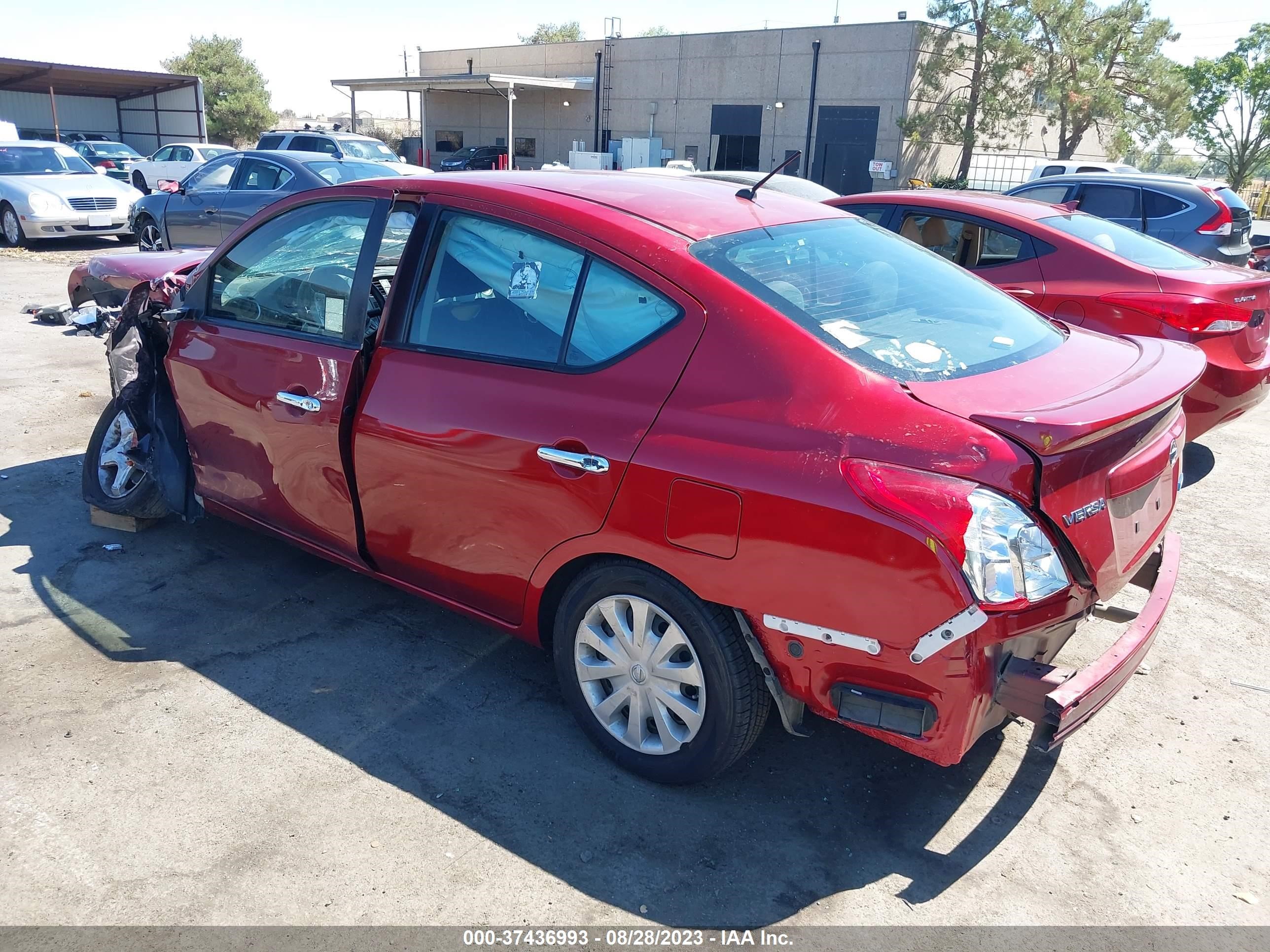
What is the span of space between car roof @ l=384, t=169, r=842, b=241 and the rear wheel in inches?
452

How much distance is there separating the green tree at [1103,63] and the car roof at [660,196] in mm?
32674

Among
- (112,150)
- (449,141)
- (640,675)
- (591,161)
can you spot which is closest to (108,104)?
(112,150)

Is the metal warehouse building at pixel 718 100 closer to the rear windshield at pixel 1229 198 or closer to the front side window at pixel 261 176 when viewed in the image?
the rear windshield at pixel 1229 198

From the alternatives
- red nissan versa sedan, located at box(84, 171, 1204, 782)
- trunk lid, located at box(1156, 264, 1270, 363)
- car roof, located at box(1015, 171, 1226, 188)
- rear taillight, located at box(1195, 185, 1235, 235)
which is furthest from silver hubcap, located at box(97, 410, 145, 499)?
rear taillight, located at box(1195, 185, 1235, 235)

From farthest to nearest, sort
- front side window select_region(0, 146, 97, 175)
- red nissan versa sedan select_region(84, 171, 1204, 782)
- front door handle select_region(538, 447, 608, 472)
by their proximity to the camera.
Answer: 1. front side window select_region(0, 146, 97, 175)
2. front door handle select_region(538, 447, 608, 472)
3. red nissan versa sedan select_region(84, 171, 1204, 782)

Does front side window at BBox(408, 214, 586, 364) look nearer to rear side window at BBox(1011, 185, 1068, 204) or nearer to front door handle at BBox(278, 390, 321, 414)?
front door handle at BBox(278, 390, 321, 414)

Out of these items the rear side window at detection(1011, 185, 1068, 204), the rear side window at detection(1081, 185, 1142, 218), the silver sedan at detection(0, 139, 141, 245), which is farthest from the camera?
the silver sedan at detection(0, 139, 141, 245)

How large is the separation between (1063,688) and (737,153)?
36979 millimetres

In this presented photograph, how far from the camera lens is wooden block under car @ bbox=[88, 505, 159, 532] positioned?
194 inches

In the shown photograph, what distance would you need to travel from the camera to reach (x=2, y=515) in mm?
5109

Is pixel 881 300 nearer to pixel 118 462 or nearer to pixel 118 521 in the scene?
pixel 118 462

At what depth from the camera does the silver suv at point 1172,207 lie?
10672mm

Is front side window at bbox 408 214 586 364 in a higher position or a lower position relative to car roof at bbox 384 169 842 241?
lower

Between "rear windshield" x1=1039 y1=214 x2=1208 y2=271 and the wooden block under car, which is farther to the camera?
"rear windshield" x1=1039 y1=214 x2=1208 y2=271
